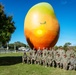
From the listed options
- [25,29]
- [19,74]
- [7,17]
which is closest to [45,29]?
[25,29]

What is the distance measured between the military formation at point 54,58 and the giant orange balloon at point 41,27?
66.7 inches

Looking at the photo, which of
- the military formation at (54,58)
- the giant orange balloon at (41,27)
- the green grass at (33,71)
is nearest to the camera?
the green grass at (33,71)

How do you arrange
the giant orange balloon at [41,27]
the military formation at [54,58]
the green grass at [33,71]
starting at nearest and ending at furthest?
the green grass at [33,71] → the military formation at [54,58] → the giant orange balloon at [41,27]

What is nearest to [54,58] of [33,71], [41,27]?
[33,71]

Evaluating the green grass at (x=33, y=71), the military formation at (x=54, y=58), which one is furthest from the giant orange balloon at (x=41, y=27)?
the green grass at (x=33, y=71)

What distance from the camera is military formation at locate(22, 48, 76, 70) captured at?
560 inches

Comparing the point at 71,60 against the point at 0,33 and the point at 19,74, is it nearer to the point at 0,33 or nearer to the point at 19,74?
the point at 19,74

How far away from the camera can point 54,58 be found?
51.0 ft

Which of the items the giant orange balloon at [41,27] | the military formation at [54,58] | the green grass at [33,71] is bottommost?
the green grass at [33,71]

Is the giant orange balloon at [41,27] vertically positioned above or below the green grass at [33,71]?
above

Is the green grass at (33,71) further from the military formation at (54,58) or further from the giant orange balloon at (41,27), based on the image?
the giant orange balloon at (41,27)

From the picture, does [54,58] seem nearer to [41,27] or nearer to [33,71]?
[33,71]

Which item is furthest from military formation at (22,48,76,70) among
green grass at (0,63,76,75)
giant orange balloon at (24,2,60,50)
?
giant orange balloon at (24,2,60,50)

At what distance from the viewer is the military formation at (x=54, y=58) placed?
14.2 metres
